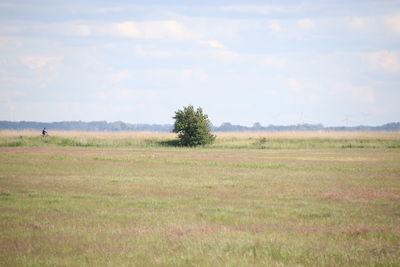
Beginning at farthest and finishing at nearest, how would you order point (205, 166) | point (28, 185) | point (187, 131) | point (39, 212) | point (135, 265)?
1. point (187, 131)
2. point (205, 166)
3. point (28, 185)
4. point (39, 212)
5. point (135, 265)

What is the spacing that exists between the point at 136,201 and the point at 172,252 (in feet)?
28.0

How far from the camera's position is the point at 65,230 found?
14.7 metres

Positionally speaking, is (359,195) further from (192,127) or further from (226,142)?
(226,142)

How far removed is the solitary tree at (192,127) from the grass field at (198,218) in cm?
4457

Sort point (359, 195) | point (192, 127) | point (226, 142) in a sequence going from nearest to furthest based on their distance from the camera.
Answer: point (359, 195)
point (192, 127)
point (226, 142)

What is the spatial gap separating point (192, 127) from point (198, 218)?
205 ft

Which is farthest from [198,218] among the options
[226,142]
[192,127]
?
[226,142]

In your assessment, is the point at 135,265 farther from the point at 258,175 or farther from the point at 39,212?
the point at 258,175

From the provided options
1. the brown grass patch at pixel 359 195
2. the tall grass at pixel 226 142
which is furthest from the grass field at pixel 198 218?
the tall grass at pixel 226 142

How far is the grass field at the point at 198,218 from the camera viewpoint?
11.9 m

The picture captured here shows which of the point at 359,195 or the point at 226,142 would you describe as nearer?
the point at 359,195

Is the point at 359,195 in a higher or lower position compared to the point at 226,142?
lower

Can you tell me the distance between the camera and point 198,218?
1695 cm

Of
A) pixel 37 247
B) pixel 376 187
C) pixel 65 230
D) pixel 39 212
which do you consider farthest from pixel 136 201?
pixel 376 187
